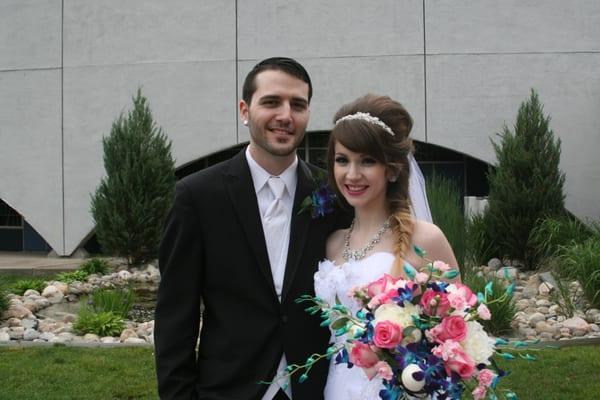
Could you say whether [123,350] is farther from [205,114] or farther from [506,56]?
[506,56]

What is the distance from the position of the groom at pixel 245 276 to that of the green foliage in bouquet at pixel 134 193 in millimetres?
10822

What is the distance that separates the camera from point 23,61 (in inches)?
654

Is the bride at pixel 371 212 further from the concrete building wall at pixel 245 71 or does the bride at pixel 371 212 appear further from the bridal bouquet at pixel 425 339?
the concrete building wall at pixel 245 71

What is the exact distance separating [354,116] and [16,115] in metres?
15.7

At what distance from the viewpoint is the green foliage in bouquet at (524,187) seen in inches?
500

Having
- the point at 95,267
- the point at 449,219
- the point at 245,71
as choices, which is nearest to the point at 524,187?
the point at 449,219

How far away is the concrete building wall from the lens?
15.0 meters

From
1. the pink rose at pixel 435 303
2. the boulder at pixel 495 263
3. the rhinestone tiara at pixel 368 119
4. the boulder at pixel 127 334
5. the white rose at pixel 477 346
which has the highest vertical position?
the rhinestone tiara at pixel 368 119

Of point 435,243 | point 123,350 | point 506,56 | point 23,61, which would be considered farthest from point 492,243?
point 23,61

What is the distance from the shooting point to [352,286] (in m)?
2.77

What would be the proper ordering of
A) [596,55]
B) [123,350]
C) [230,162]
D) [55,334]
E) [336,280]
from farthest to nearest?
1. [596,55]
2. [55,334]
3. [123,350]
4. [230,162]
5. [336,280]

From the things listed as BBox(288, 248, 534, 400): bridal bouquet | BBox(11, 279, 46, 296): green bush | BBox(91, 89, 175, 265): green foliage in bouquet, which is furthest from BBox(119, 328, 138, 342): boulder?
BBox(288, 248, 534, 400): bridal bouquet

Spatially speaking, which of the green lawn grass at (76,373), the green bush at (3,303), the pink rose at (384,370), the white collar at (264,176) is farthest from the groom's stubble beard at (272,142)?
the green bush at (3,303)

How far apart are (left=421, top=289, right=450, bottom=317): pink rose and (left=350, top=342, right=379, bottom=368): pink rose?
0.22 meters
